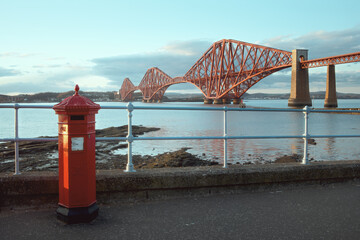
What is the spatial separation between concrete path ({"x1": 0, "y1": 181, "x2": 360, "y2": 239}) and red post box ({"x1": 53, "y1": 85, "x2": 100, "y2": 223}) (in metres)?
0.15

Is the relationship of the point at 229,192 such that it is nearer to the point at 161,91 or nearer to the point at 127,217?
the point at 127,217

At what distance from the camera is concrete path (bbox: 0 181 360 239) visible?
2.54 meters

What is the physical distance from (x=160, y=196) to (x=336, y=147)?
14.0 m

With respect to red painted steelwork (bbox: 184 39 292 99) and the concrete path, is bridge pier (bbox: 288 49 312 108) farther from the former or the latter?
the concrete path

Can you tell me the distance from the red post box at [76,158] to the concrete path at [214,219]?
0.49 ft

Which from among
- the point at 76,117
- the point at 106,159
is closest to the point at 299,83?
the point at 106,159

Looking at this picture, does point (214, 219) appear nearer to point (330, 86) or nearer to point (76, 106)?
point (76, 106)

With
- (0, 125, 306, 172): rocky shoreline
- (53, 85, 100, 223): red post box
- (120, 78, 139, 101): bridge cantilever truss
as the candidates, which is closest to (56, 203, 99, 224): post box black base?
(53, 85, 100, 223): red post box

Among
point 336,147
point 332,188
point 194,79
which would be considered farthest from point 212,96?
point 332,188

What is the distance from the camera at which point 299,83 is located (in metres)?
→ 56.7

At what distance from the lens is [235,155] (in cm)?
1264

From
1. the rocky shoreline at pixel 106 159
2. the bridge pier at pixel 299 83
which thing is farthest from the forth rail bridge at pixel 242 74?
the rocky shoreline at pixel 106 159

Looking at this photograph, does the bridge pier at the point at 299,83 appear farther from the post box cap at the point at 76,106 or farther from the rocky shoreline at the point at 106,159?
the post box cap at the point at 76,106

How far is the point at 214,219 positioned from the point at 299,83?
5843cm
